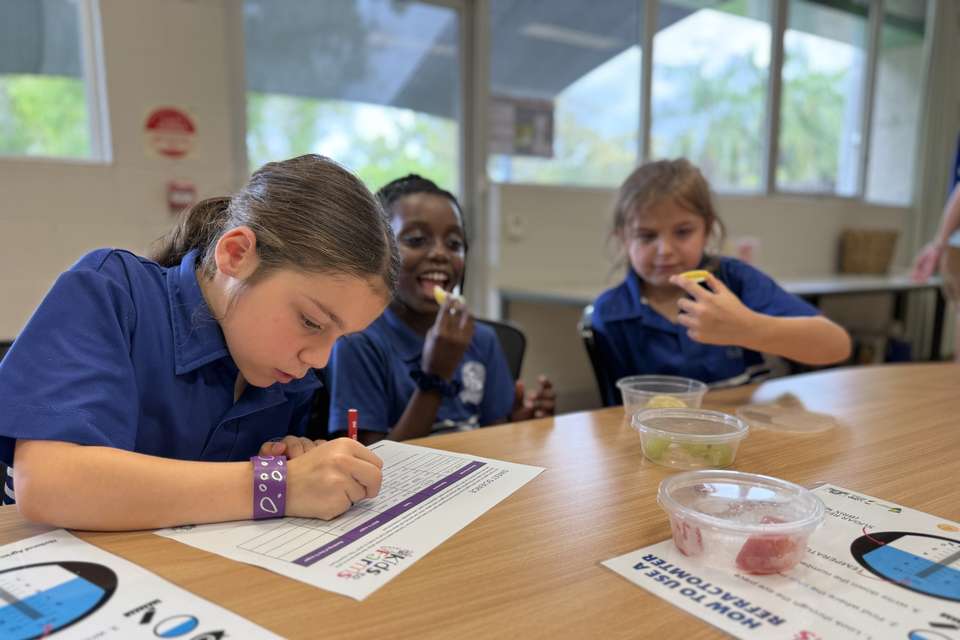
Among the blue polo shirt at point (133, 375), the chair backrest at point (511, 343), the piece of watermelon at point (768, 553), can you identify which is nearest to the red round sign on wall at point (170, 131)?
the chair backrest at point (511, 343)

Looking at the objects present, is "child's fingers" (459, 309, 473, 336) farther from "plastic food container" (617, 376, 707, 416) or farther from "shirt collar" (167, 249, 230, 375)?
"shirt collar" (167, 249, 230, 375)

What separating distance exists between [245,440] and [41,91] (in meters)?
2.08

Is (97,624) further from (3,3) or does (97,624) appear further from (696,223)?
(3,3)

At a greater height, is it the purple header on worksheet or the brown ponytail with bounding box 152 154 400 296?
the brown ponytail with bounding box 152 154 400 296

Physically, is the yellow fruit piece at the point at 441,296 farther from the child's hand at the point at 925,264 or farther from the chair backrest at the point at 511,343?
the child's hand at the point at 925,264

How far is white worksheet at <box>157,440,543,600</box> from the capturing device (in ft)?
1.92

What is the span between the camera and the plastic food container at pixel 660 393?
110cm

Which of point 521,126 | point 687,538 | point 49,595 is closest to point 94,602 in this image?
point 49,595

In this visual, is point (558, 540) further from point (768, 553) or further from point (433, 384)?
point (433, 384)

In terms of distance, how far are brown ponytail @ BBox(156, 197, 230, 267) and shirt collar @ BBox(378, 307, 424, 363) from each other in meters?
0.45

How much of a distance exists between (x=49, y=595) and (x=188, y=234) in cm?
57

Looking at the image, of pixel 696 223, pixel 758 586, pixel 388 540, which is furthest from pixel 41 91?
pixel 758 586

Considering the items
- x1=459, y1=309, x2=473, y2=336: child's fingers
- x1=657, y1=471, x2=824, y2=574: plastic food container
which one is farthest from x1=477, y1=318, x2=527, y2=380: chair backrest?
x1=657, y1=471, x2=824, y2=574: plastic food container

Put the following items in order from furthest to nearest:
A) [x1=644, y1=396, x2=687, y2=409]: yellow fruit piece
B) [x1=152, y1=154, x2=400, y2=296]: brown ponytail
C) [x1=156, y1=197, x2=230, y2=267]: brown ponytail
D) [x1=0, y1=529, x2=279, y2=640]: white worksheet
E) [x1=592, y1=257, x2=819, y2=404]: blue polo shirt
Answer: [x1=592, y1=257, x2=819, y2=404]: blue polo shirt < [x1=644, y1=396, x2=687, y2=409]: yellow fruit piece < [x1=156, y1=197, x2=230, y2=267]: brown ponytail < [x1=152, y1=154, x2=400, y2=296]: brown ponytail < [x1=0, y1=529, x2=279, y2=640]: white worksheet
